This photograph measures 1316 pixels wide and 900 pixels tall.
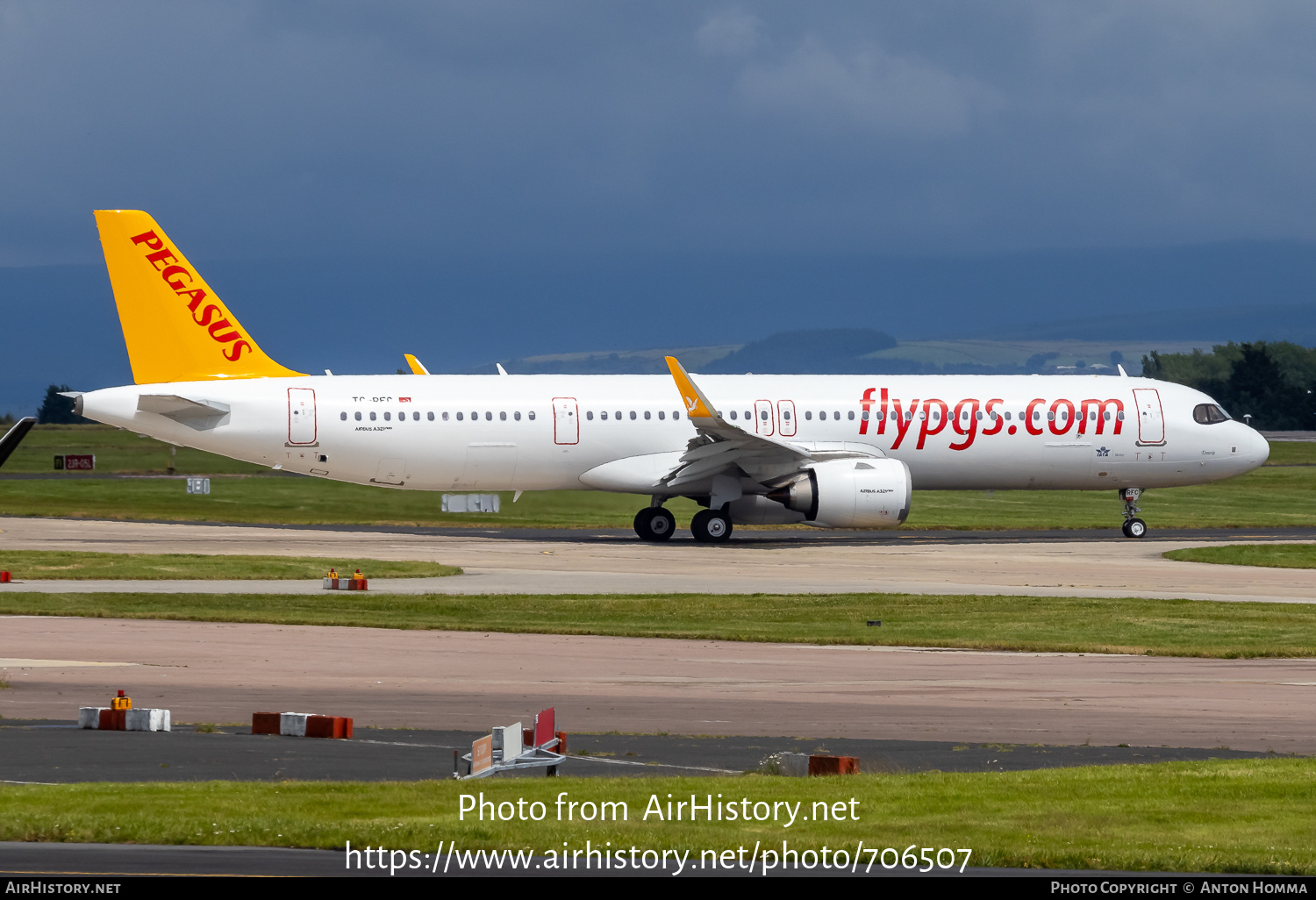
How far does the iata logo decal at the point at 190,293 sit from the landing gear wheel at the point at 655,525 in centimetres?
1056

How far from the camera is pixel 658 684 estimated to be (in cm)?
1852

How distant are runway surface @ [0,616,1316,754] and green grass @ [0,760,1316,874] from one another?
2678mm

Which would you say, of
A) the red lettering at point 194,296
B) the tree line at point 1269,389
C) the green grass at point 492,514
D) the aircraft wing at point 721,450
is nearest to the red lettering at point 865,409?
the aircraft wing at point 721,450

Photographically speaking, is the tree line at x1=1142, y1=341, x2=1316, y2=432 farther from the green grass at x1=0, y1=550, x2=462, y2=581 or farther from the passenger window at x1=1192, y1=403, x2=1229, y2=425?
the green grass at x1=0, y1=550, x2=462, y2=581

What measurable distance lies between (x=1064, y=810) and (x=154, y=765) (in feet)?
22.1

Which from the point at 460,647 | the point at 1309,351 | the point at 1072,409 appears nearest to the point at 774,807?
the point at 460,647

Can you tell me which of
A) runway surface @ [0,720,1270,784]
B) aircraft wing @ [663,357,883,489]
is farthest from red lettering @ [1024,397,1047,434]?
runway surface @ [0,720,1270,784]

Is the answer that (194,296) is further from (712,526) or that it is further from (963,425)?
(963,425)

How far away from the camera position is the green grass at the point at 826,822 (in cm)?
994

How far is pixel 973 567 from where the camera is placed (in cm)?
3497

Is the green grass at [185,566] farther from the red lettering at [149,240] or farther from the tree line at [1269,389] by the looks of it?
the tree line at [1269,389]

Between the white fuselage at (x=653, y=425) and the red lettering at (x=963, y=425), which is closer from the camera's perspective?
the white fuselage at (x=653, y=425)

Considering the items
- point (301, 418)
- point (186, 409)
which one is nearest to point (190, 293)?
point (186, 409)

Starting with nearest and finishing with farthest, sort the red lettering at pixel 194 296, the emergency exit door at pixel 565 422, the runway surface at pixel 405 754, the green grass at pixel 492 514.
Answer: the runway surface at pixel 405 754 → the red lettering at pixel 194 296 → the emergency exit door at pixel 565 422 → the green grass at pixel 492 514
